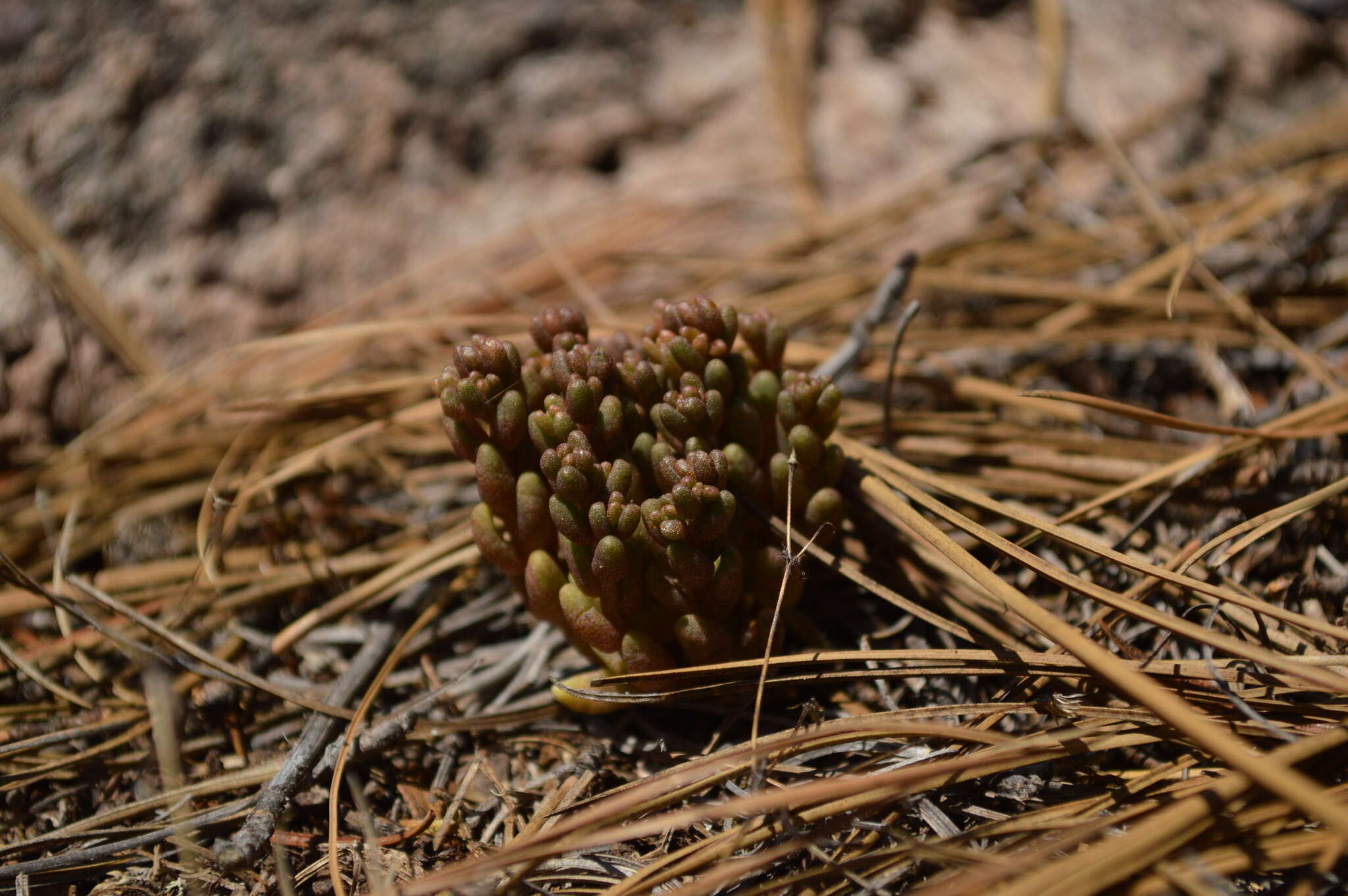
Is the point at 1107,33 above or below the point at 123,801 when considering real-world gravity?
above

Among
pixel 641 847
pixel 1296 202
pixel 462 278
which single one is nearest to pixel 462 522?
pixel 641 847

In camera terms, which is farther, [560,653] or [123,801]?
[560,653]

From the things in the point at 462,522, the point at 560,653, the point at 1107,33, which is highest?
the point at 1107,33

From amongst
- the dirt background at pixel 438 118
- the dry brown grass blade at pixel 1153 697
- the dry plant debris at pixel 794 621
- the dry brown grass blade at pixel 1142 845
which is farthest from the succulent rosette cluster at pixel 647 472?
the dirt background at pixel 438 118

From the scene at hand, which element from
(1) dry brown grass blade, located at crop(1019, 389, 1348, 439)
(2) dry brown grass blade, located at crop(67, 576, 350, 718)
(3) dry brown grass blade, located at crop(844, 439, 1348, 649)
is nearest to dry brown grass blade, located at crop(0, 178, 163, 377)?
(2) dry brown grass blade, located at crop(67, 576, 350, 718)

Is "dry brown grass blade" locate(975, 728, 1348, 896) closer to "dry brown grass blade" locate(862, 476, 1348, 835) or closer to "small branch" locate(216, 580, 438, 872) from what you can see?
"dry brown grass blade" locate(862, 476, 1348, 835)

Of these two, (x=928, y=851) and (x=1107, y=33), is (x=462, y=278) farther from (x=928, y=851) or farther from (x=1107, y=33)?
(x=1107, y=33)

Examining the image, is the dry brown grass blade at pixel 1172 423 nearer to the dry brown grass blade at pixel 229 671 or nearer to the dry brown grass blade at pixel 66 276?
the dry brown grass blade at pixel 229 671
